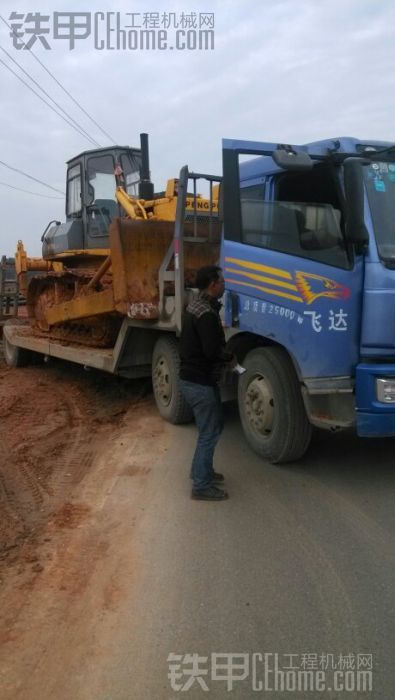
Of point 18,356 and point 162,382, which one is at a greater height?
point 162,382

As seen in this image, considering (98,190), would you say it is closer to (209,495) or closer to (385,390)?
(209,495)

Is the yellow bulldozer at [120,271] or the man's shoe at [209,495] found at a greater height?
the yellow bulldozer at [120,271]

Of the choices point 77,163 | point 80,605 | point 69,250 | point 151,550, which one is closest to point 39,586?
point 80,605

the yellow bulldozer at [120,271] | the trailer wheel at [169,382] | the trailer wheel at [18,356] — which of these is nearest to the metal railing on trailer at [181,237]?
the yellow bulldozer at [120,271]

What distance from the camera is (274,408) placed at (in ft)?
15.4

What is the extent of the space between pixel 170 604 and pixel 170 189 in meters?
5.69

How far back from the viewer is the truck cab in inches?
156

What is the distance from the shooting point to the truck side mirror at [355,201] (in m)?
3.88

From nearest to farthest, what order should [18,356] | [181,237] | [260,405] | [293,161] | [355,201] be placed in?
[355,201], [293,161], [260,405], [181,237], [18,356]

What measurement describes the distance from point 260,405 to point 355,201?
183 cm

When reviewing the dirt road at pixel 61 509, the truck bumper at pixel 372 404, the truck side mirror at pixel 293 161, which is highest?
the truck side mirror at pixel 293 161

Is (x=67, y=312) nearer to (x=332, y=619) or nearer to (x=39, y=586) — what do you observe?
(x=39, y=586)

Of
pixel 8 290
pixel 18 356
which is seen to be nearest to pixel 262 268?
pixel 18 356

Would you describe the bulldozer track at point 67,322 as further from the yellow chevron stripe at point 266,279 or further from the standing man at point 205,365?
the standing man at point 205,365
